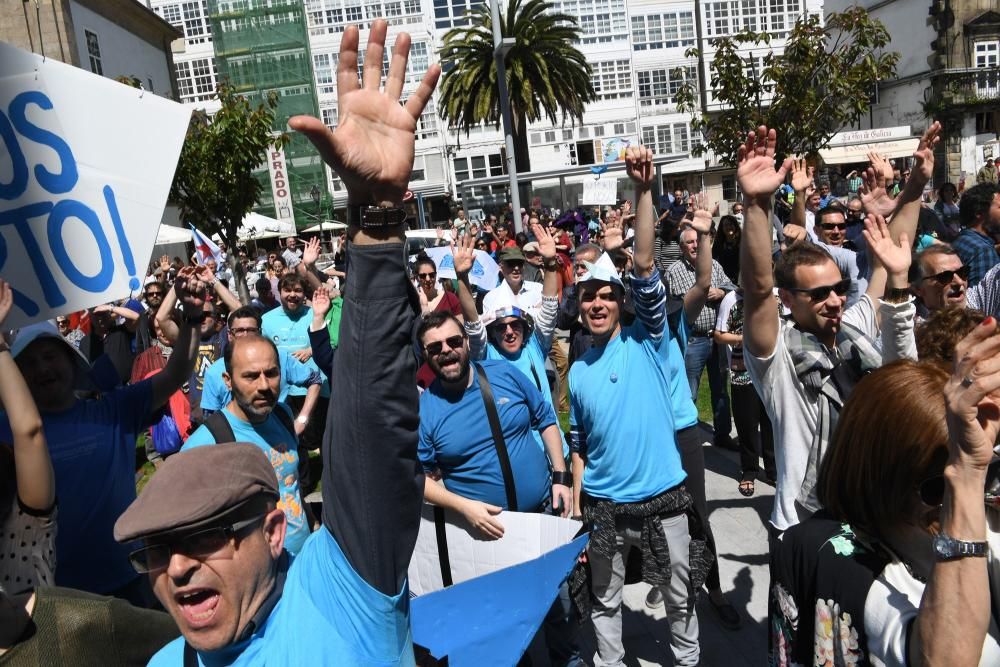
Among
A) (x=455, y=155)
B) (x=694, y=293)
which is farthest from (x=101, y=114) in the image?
(x=455, y=155)

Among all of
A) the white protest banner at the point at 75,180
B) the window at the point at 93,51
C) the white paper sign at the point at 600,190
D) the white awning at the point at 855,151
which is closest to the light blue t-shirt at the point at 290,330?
the white protest banner at the point at 75,180

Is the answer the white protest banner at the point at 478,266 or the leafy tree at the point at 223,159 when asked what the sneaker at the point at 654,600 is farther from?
the leafy tree at the point at 223,159

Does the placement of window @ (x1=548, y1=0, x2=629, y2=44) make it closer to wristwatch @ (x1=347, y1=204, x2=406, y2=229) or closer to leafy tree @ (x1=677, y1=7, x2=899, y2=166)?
leafy tree @ (x1=677, y1=7, x2=899, y2=166)

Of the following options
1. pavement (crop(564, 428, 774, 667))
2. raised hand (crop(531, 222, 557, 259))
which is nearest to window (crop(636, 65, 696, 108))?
raised hand (crop(531, 222, 557, 259))

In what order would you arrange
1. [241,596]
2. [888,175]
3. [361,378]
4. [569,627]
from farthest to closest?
1. [888,175]
2. [569,627]
3. [241,596]
4. [361,378]

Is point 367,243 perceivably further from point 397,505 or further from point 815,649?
point 815,649

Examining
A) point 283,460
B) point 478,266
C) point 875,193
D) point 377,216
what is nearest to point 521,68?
point 478,266

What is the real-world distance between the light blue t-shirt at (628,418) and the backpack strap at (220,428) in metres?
1.63

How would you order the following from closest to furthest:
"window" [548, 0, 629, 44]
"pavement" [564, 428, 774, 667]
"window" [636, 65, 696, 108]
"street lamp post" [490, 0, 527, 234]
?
"pavement" [564, 428, 774, 667]
"street lamp post" [490, 0, 527, 234]
"window" [636, 65, 696, 108]
"window" [548, 0, 629, 44]

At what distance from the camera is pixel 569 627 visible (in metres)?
3.63

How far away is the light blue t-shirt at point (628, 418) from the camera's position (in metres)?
3.57

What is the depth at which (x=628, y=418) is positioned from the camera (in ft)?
11.8

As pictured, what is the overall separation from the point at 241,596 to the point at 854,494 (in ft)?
4.50

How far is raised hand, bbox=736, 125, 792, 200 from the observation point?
281 centimetres
